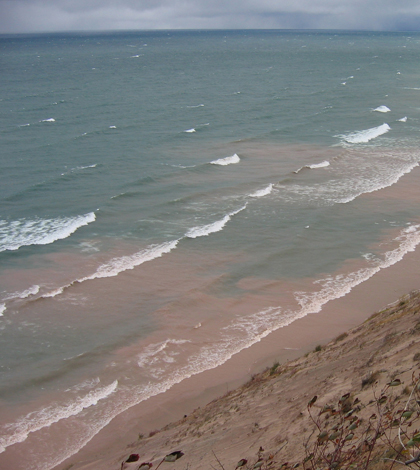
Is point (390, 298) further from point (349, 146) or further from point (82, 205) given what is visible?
point (349, 146)

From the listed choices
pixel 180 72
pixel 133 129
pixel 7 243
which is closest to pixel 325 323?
pixel 7 243

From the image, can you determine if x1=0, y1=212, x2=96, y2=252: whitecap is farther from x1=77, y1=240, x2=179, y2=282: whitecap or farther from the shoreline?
the shoreline

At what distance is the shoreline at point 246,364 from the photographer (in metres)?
11.9

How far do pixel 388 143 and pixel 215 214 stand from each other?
19.8m

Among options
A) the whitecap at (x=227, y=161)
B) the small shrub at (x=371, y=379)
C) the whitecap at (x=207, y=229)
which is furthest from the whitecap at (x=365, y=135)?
the small shrub at (x=371, y=379)

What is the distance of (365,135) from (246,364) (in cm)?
3191

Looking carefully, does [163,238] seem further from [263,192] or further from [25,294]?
[263,192]

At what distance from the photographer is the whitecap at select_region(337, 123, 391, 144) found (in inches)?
1603

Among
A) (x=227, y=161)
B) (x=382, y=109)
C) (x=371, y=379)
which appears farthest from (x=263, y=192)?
(x=382, y=109)

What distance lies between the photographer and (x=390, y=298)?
701 inches

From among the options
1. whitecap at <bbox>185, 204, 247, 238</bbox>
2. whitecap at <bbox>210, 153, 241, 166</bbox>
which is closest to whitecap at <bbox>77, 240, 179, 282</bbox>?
whitecap at <bbox>185, 204, 247, 238</bbox>

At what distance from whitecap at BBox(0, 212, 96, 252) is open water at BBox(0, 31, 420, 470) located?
0.12 m

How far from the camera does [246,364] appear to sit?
14609mm

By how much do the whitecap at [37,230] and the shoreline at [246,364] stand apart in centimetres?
1184
